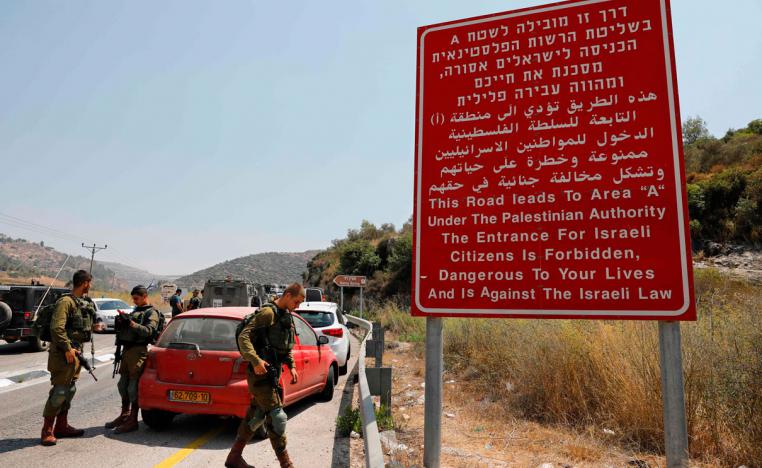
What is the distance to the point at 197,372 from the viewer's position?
229 inches

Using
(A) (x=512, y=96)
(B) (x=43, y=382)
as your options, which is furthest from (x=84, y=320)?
(A) (x=512, y=96)

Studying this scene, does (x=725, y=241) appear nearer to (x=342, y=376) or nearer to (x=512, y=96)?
(x=342, y=376)

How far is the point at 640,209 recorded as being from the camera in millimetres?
3395

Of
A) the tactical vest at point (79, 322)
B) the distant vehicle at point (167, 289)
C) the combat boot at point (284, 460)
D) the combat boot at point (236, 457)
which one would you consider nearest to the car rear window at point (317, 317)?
the tactical vest at point (79, 322)

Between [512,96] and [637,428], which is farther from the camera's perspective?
[637,428]

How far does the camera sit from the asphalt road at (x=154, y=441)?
494cm

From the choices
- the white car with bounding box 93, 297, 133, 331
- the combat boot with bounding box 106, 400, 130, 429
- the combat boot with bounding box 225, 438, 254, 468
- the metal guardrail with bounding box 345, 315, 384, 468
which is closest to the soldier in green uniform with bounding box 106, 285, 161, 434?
the combat boot with bounding box 106, 400, 130, 429

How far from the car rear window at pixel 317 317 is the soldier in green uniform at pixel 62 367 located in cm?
529

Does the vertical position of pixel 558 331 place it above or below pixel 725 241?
below

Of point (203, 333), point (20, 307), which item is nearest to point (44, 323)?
point (203, 333)

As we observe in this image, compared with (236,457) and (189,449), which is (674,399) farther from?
(189,449)

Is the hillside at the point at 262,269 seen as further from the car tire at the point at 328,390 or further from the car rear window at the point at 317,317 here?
the car tire at the point at 328,390

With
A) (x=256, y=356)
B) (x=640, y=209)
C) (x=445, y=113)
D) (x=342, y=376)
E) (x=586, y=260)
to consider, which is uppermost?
(x=445, y=113)

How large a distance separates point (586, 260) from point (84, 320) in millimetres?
6161
